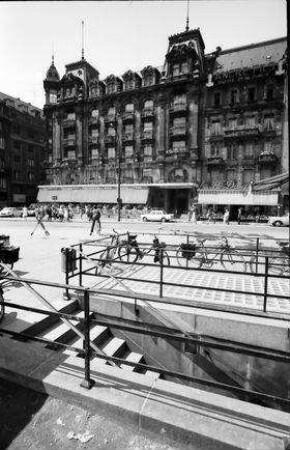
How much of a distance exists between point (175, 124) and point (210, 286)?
35183 mm

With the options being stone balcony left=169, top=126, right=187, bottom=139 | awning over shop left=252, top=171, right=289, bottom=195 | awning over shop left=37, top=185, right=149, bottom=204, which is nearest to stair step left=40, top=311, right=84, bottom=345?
awning over shop left=252, top=171, right=289, bottom=195

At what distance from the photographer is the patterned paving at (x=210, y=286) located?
5773 millimetres

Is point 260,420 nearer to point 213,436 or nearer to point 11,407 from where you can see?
point 213,436

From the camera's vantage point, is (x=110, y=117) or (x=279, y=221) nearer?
(x=279, y=221)

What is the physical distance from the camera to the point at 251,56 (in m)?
37.8

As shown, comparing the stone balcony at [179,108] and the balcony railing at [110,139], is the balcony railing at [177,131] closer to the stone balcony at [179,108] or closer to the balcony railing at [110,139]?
the stone balcony at [179,108]

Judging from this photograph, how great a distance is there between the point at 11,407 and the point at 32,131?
6116cm

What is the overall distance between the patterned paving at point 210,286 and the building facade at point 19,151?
157 feet

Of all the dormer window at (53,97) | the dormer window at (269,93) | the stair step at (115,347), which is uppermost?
the dormer window at (53,97)

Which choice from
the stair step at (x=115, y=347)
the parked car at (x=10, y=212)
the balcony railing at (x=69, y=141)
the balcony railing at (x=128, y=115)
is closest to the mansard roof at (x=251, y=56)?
the balcony railing at (x=128, y=115)

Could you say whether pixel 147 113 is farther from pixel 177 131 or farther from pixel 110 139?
pixel 110 139

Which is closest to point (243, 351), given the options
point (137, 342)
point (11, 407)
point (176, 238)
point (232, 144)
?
point (11, 407)

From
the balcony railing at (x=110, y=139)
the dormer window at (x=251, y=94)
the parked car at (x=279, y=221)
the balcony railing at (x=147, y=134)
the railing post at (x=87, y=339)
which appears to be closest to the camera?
the railing post at (x=87, y=339)

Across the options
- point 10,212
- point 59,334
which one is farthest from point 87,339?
point 10,212
